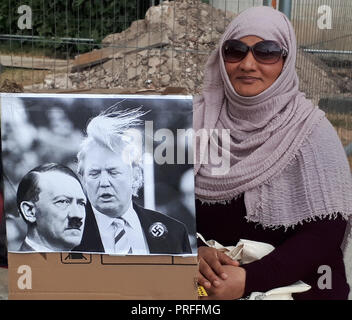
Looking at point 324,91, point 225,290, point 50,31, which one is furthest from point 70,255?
point 324,91

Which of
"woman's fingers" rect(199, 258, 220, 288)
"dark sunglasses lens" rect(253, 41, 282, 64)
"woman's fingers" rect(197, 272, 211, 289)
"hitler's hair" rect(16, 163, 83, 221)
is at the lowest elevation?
"woman's fingers" rect(197, 272, 211, 289)

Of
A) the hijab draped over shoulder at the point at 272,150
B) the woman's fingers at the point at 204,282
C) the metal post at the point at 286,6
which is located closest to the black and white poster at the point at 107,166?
the woman's fingers at the point at 204,282

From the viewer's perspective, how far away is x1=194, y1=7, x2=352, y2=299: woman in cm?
224

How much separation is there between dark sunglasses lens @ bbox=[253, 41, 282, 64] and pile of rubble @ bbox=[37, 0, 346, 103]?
10.6 ft

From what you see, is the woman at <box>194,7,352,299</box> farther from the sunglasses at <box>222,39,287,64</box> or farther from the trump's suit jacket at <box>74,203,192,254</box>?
the trump's suit jacket at <box>74,203,192,254</box>

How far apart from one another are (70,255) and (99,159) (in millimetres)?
294

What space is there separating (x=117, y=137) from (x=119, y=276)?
15.9 inches

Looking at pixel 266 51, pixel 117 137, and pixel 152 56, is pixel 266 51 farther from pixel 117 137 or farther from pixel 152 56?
pixel 152 56

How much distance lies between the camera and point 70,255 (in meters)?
1.95

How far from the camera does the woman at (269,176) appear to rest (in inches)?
88.4

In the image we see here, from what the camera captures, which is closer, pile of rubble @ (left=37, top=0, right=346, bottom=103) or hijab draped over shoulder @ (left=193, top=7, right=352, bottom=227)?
hijab draped over shoulder @ (left=193, top=7, right=352, bottom=227)


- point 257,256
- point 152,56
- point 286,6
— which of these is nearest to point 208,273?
point 257,256

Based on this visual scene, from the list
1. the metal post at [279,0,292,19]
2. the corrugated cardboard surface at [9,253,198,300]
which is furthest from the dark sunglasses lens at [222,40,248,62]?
the metal post at [279,0,292,19]

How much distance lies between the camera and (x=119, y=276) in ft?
6.39
